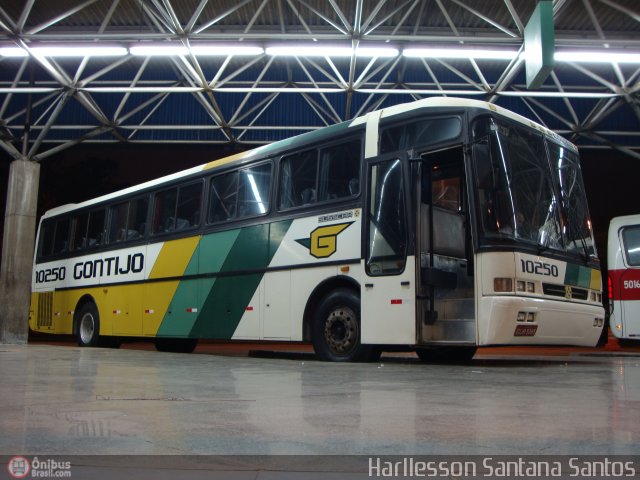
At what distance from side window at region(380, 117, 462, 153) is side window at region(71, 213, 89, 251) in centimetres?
865

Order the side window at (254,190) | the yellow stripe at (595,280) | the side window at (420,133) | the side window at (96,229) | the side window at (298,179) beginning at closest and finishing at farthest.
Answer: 1. the side window at (420,133)
2. the yellow stripe at (595,280)
3. the side window at (298,179)
4. the side window at (254,190)
5. the side window at (96,229)

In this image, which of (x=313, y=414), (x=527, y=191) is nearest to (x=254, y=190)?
(x=527, y=191)

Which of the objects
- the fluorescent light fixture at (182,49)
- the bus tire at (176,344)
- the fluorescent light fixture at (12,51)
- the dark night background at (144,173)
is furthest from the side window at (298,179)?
the dark night background at (144,173)

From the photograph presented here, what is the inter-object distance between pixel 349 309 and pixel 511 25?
31.6ft

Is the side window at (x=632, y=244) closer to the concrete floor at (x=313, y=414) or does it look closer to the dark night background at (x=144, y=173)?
the concrete floor at (x=313, y=414)

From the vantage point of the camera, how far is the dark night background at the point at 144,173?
26562 millimetres

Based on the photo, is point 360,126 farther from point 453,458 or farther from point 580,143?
point 580,143

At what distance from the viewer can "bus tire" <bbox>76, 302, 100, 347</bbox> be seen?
14.1 metres

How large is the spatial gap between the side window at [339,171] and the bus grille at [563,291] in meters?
2.59

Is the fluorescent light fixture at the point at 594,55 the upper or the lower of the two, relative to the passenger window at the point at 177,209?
upper

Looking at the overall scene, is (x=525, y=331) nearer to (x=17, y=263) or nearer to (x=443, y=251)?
(x=443, y=251)

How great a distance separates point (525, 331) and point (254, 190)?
4.69 metres

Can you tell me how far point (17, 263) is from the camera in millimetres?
17031

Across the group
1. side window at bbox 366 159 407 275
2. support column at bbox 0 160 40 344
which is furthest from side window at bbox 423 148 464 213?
support column at bbox 0 160 40 344
